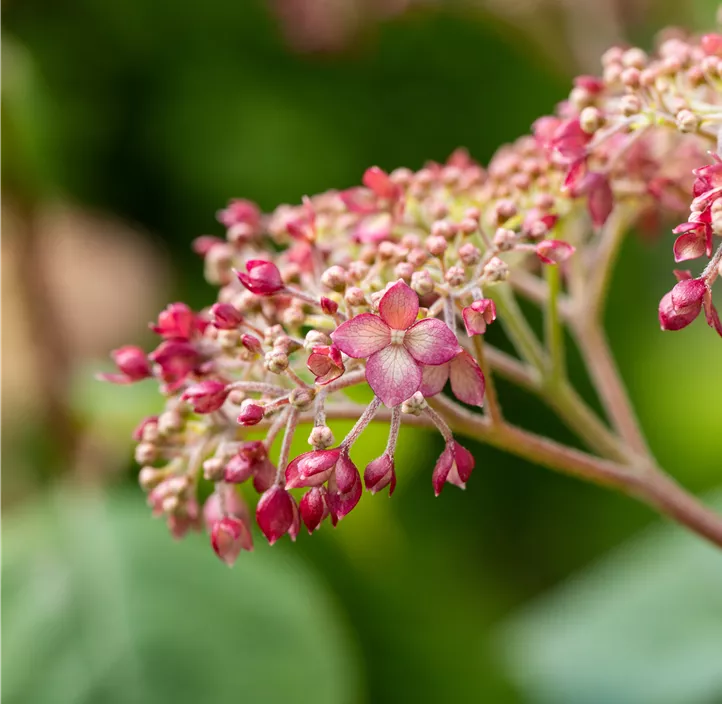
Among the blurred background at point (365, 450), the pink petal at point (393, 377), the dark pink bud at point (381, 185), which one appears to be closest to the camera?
the pink petal at point (393, 377)

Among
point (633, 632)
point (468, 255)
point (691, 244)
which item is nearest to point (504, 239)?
point (468, 255)

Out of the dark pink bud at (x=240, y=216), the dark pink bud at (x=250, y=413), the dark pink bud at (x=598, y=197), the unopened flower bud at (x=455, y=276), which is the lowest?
the dark pink bud at (x=250, y=413)

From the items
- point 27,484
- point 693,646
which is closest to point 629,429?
point 693,646

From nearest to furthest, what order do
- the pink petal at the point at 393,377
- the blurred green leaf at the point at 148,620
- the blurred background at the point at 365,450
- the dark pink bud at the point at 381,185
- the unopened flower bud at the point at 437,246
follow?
1. the pink petal at the point at 393,377
2. the unopened flower bud at the point at 437,246
3. the dark pink bud at the point at 381,185
4. the blurred green leaf at the point at 148,620
5. the blurred background at the point at 365,450

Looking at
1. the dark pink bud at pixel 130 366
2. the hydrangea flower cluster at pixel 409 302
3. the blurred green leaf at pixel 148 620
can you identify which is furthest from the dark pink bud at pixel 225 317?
the blurred green leaf at pixel 148 620

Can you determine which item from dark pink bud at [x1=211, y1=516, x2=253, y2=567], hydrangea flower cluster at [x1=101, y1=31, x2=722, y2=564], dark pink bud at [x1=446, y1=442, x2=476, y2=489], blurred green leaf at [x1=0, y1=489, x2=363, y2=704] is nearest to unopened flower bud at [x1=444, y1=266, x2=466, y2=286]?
hydrangea flower cluster at [x1=101, y1=31, x2=722, y2=564]

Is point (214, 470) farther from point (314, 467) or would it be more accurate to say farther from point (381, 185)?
point (381, 185)

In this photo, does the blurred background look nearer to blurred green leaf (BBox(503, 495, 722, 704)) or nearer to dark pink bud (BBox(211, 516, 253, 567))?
blurred green leaf (BBox(503, 495, 722, 704))

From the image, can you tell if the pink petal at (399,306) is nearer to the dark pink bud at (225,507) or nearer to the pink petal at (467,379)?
the pink petal at (467,379)
